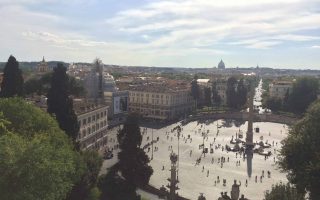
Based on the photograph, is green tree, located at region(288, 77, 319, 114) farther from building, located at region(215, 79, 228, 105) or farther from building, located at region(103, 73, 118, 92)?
building, located at region(103, 73, 118, 92)

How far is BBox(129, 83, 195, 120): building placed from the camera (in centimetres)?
10669

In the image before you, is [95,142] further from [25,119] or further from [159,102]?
[159,102]

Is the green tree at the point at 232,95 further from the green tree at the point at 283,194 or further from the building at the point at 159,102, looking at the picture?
the green tree at the point at 283,194

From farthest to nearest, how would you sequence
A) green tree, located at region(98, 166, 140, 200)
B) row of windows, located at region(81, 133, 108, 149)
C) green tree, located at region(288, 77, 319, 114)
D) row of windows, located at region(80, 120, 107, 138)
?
green tree, located at region(288, 77, 319, 114), row of windows, located at region(81, 133, 108, 149), row of windows, located at region(80, 120, 107, 138), green tree, located at region(98, 166, 140, 200)

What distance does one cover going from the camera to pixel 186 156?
214ft

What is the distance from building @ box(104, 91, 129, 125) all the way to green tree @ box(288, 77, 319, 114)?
41.5m

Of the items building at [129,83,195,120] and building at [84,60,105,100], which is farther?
building at [129,83,195,120]

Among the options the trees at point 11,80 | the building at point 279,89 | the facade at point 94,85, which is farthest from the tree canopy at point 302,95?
the trees at point 11,80

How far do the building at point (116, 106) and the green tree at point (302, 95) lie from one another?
41.5 m

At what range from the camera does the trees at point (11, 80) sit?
189 ft

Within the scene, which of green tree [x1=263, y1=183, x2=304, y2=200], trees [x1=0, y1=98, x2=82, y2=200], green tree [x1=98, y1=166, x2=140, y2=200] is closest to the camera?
trees [x1=0, y1=98, x2=82, y2=200]

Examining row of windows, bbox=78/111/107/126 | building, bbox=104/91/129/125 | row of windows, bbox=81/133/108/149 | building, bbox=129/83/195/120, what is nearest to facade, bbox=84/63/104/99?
building, bbox=104/91/129/125

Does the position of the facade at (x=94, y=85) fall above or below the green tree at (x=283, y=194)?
above

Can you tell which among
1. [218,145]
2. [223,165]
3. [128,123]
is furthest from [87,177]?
[218,145]
